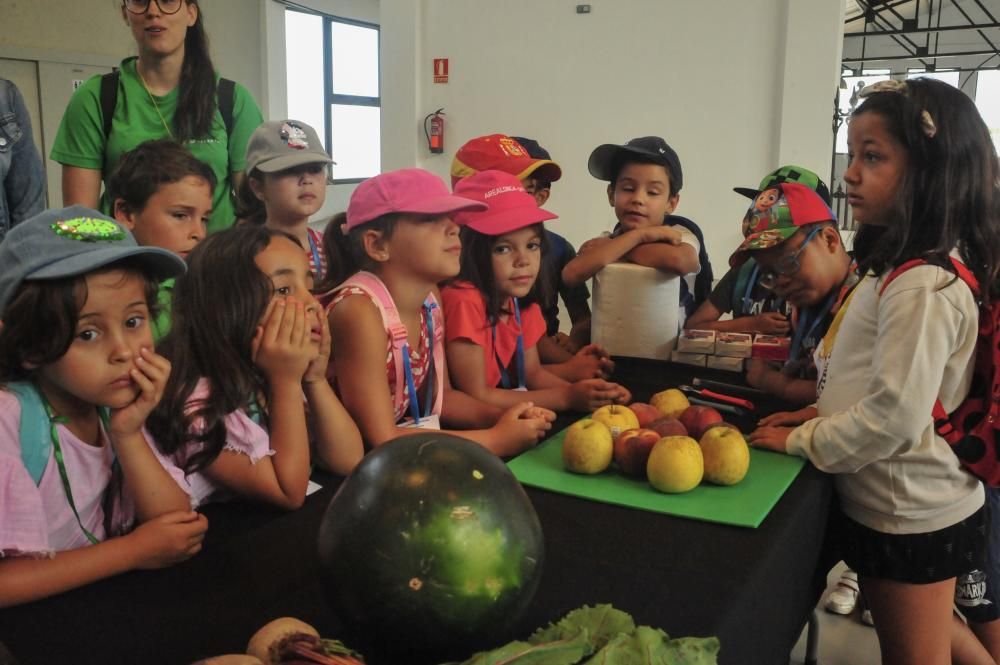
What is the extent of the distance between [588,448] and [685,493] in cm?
20

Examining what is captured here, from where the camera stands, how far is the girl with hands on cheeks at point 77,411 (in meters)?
1.15

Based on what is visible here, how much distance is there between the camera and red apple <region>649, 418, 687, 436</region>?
5.43 feet

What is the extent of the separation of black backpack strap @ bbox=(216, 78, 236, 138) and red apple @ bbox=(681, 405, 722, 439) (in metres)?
1.81

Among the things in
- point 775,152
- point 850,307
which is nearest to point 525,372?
point 850,307

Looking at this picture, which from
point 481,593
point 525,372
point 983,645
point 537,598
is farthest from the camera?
point 525,372

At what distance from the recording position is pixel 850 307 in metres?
1.87

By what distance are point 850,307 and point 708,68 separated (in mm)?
4245

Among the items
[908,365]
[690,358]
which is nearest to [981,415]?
[908,365]

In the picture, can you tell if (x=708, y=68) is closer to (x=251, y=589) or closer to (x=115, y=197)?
(x=115, y=197)

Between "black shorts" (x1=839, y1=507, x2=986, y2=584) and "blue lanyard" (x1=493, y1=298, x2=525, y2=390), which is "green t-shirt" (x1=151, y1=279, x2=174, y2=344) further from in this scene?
"black shorts" (x1=839, y1=507, x2=986, y2=584)

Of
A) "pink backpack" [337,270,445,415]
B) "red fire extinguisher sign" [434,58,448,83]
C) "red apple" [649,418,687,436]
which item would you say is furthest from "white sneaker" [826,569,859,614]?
"red fire extinguisher sign" [434,58,448,83]

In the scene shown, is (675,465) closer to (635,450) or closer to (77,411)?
(635,450)

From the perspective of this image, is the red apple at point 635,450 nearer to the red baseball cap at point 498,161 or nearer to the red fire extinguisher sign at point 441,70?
the red baseball cap at point 498,161

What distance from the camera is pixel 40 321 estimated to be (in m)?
1.17
